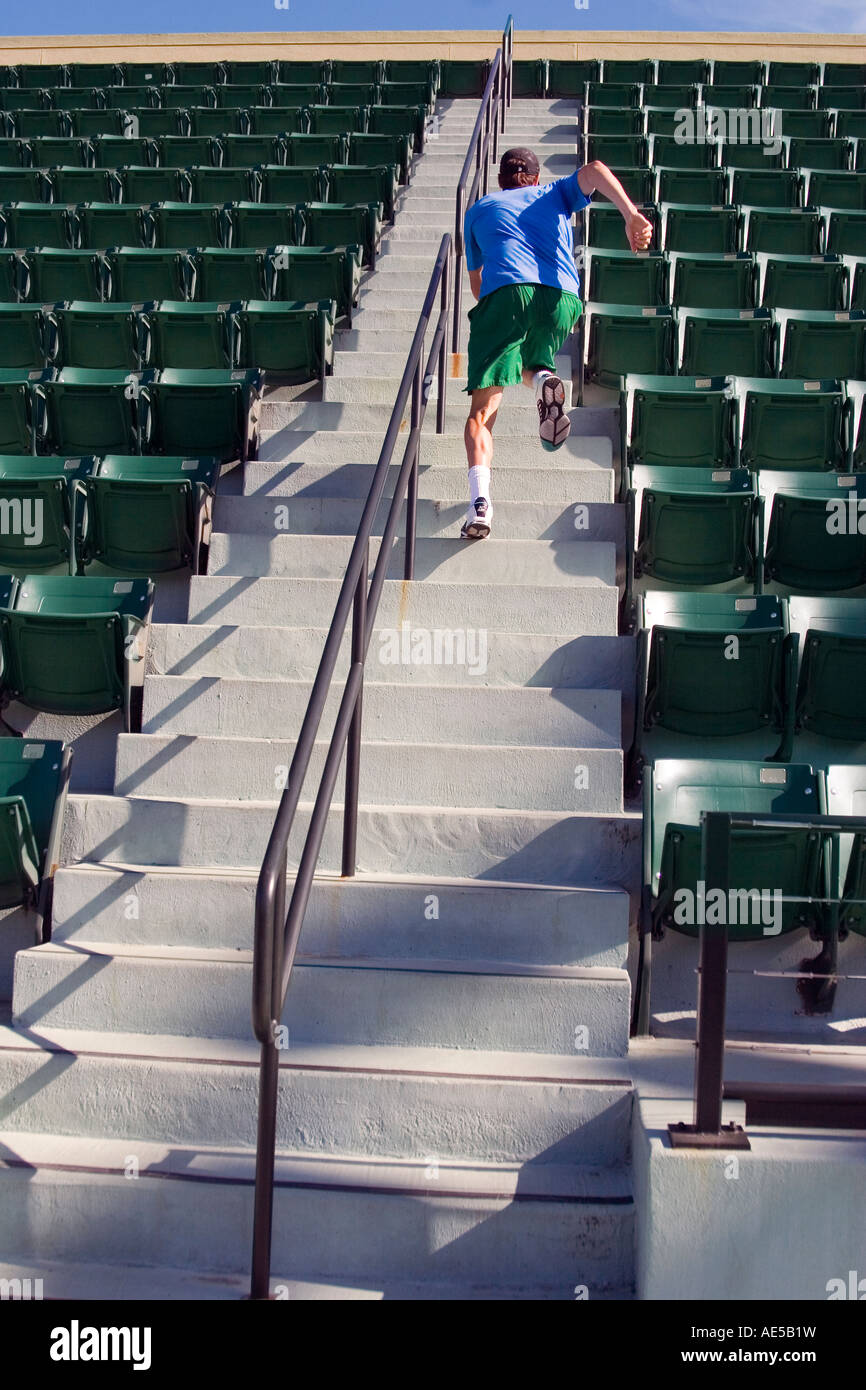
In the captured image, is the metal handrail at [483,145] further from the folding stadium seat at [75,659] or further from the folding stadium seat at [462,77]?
the folding stadium seat at [75,659]

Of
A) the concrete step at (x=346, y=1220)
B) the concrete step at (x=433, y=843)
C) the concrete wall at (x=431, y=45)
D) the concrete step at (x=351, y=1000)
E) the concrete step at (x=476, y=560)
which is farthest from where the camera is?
the concrete wall at (x=431, y=45)

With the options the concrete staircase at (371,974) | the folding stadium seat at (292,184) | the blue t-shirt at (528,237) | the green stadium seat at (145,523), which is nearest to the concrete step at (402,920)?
the concrete staircase at (371,974)

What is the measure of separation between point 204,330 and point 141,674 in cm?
291

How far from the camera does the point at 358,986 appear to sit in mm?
3637

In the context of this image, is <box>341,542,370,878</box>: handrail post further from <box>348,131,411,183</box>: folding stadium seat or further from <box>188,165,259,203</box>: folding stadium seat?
<box>348,131,411,183</box>: folding stadium seat

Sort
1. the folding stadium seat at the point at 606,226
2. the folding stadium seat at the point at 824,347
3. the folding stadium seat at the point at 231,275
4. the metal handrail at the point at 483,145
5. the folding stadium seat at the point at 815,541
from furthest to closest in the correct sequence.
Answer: the folding stadium seat at the point at 606,226 → the folding stadium seat at the point at 231,275 → the metal handrail at the point at 483,145 → the folding stadium seat at the point at 824,347 → the folding stadium seat at the point at 815,541

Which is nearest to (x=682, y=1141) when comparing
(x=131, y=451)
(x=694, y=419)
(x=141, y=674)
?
(x=141, y=674)

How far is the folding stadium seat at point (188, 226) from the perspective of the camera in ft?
29.7

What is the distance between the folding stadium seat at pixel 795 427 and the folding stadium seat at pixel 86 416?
2.81 metres

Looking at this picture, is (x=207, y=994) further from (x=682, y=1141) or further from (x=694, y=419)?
(x=694, y=419)

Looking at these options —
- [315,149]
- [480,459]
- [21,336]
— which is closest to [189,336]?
[21,336]

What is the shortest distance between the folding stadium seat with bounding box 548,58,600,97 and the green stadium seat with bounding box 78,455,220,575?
900 cm

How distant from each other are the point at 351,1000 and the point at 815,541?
2.85 m

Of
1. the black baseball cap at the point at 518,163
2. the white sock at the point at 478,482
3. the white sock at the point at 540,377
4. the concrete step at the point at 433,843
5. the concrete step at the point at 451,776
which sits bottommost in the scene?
the concrete step at the point at 433,843
